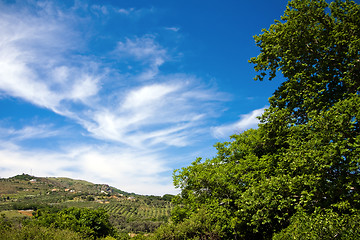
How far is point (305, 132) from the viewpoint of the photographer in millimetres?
11016

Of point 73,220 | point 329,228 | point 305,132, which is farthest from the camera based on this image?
point 73,220

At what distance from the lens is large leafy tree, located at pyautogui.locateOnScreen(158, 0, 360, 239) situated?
31.7ft

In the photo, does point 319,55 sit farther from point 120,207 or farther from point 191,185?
point 120,207

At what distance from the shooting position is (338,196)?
10539mm

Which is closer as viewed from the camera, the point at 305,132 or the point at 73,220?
the point at 305,132

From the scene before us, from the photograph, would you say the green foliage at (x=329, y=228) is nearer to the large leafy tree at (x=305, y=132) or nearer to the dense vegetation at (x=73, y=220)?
the large leafy tree at (x=305, y=132)

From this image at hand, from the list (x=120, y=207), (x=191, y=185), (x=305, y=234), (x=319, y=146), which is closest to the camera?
(x=305, y=234)

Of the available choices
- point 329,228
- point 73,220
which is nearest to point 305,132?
point 329,228

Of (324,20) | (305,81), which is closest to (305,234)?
(305,81)

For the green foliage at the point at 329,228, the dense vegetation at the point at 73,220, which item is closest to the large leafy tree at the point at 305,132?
the green foliage at the point at 329,228

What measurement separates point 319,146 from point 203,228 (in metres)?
8.11

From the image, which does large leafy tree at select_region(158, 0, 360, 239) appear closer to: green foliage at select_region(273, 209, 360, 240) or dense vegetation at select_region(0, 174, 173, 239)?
green foliage at select_region(273, 209, 360, 240)

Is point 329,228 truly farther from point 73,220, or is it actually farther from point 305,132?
point 73,220

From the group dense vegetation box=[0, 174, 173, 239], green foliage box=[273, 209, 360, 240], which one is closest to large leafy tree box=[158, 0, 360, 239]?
green foliage box=[273, 209, 360, 240]
